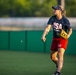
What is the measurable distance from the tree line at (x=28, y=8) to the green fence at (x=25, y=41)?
51266 mm

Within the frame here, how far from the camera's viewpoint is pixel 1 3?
7831 cm

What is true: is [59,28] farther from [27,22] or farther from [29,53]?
[27,22]

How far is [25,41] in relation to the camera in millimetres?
24828

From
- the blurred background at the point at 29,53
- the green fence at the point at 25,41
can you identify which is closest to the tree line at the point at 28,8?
the blurred background at the point at 29,53

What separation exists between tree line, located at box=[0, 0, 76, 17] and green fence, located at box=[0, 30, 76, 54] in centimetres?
5127

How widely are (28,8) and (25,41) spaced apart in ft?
186

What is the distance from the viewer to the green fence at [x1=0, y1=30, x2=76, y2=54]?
78.4 feet

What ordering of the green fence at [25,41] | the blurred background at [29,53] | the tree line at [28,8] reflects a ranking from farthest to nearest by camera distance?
the tree line at [28,8]
the green fence at [25,41]
the blurred background at [29,53]

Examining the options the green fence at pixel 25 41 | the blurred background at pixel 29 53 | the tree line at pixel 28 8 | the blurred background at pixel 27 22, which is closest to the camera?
the blurred background at pixel 29 53

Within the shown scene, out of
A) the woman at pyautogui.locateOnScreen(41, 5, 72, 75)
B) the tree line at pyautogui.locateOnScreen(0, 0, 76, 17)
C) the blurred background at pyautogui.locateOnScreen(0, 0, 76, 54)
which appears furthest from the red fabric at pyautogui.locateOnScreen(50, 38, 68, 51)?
the tree line at pyautogui.locateOnScreen(0, 0, 76, 17)

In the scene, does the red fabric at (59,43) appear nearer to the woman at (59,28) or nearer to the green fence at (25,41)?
the woman at (59,28)

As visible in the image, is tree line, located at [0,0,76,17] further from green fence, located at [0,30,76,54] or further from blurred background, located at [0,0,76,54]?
green fence, located at [0,30,76,54]

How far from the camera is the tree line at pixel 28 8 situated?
77438 millimetres

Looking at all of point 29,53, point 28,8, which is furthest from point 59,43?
point 28,8
